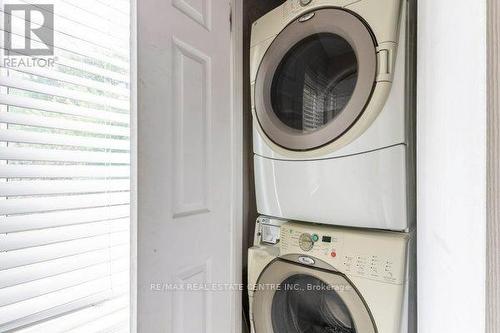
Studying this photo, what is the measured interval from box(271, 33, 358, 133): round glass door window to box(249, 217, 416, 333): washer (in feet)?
1.49

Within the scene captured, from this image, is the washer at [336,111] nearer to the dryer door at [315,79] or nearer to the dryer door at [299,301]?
the dryer door at [315,79]

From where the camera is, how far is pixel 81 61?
2.81ft

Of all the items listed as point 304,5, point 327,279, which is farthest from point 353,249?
Answer: point 304,5

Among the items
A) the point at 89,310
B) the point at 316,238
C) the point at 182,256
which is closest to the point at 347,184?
the point at 316,238

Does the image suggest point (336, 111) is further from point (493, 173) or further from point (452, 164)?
point (493, 173)

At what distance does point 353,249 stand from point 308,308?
0.39 m

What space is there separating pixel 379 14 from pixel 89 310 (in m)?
1.40

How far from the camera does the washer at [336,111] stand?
86 centimetres

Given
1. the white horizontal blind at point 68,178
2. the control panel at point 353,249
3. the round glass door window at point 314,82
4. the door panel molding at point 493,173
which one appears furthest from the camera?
the round glass door window at point 314,82

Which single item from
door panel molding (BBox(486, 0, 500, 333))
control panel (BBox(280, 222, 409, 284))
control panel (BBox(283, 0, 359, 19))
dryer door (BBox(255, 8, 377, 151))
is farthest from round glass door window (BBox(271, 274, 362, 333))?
control panel (BBox(283, 0, 359, 19))

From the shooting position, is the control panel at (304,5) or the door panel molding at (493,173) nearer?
the door panel molding at (493,173)

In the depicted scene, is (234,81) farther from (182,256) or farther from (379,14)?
(182,256)

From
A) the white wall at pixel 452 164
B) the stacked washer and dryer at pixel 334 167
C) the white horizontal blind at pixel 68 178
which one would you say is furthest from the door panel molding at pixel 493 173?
the white horizontal blind at pixel 68 178

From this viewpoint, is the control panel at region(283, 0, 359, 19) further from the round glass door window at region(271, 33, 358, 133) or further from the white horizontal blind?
the white horizontal blind
